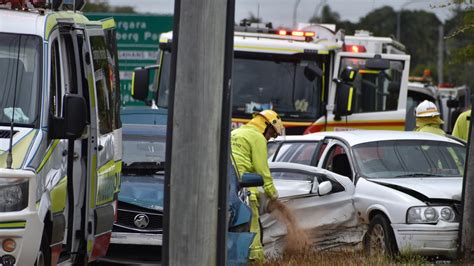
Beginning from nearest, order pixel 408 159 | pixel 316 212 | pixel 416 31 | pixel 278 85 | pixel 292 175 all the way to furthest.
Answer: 1. pixel 316 212
2. pixel 292 175
3. pixel 408 159
4. pixel 278 85
5. pixel 416 31

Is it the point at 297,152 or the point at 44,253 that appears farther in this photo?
the point at 297,152

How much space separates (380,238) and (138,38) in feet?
57.8

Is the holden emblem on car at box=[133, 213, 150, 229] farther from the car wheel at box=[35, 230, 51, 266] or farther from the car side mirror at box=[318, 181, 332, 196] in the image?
the car wheel at box=[35, 230, 51, 266]

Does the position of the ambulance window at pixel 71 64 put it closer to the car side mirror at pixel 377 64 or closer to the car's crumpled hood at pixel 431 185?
the car's crumpled hood at pixel 431 185

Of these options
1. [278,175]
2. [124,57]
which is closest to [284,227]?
[278,175]

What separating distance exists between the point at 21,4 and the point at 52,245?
1.90 m

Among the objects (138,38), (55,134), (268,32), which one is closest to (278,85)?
(268,32)

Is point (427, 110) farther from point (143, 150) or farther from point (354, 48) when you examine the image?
point (143, 150)

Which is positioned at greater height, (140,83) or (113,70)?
(113,70)

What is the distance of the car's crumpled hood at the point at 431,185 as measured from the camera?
37.6 feet

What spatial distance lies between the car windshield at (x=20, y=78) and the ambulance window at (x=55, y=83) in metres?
0.17

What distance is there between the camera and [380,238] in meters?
11.5

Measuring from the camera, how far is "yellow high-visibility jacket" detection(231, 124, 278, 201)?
38.5 feet

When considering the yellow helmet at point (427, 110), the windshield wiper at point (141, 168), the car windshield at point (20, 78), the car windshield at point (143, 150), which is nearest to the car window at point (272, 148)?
the car windshield at point (143, 150)
